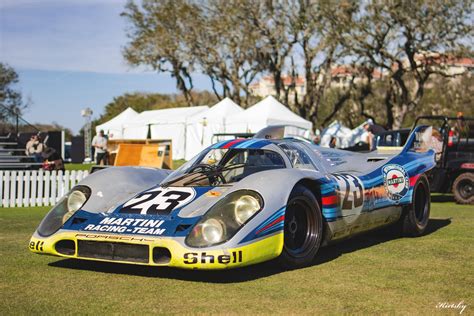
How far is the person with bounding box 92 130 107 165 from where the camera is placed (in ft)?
72.3

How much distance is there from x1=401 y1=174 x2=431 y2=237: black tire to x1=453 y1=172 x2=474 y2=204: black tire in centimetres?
630

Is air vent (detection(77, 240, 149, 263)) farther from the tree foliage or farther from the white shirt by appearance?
the tree foliage

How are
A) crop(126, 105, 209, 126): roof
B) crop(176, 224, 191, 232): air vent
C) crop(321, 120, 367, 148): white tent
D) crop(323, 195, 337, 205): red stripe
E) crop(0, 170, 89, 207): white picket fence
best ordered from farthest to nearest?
crop(126, 105, 209, 126): roof, crop(321, 120, 367, 148): white tent, crop(0, 170, 89, 207): white picket fence, crop(323, 195, 337, 205): red stripe, crop(176, 224, 191, 232): air vent

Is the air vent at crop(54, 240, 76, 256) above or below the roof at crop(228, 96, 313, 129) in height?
below

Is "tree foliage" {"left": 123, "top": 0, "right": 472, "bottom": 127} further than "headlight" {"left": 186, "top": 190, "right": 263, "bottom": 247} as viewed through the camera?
Yes

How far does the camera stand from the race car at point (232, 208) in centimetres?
509

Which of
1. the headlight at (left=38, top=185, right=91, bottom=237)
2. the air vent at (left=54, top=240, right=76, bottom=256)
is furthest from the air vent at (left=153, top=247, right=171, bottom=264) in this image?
the headlight at (left=38, top=185, right=91, bottom=237)

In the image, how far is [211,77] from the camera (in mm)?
42625

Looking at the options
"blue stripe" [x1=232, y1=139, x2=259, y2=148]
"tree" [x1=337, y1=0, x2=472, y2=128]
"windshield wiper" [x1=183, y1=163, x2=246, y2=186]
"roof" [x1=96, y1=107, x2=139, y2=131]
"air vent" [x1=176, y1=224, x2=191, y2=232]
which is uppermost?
"tree" [x1=337, y1=0, x2=472, y2=128]

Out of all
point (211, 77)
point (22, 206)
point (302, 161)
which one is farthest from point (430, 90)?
point (302, 161)

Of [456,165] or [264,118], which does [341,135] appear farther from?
[456,165]

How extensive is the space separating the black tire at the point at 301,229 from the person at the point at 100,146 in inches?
663

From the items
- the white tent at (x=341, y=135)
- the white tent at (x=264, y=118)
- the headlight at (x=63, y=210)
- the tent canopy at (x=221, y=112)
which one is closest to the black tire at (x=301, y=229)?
the headlight at (x=63, y=210)

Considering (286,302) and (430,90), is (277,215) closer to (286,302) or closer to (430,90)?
(286,302)
